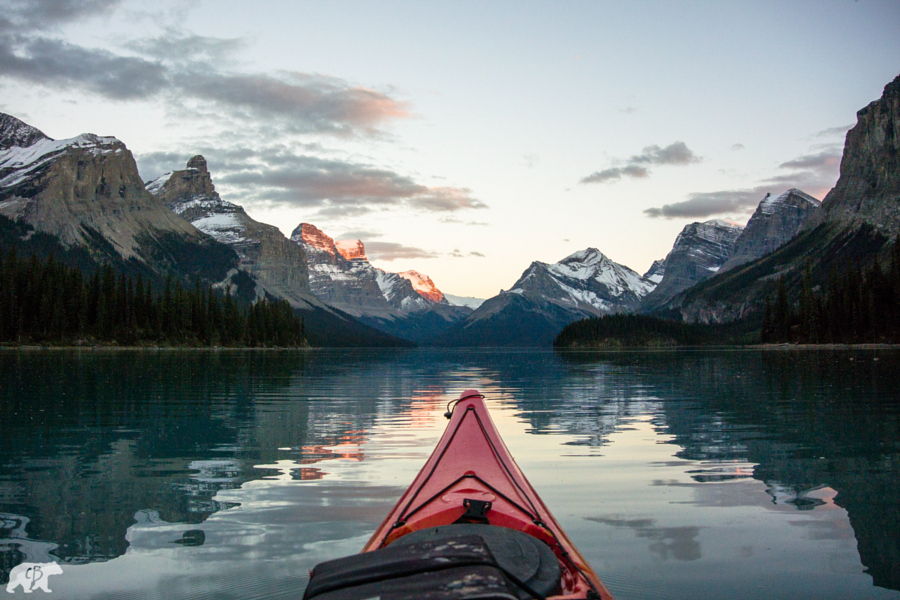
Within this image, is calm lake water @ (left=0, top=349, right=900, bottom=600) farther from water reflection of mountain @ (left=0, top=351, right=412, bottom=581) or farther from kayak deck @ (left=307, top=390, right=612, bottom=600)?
kayak deck @ (left=307, top=390, right=612, bottom=600)

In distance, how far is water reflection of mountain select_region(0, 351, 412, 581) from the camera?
32.1 ft

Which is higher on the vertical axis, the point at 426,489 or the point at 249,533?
the point at 426,489

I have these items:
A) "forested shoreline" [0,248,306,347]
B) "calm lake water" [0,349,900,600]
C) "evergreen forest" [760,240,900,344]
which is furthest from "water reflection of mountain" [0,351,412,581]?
"evergreen forest" [760,240,900,344]

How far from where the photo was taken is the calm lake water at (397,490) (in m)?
8.07

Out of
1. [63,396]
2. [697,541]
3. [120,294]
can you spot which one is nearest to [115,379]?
[63,396]

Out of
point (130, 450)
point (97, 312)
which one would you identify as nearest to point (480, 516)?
point (130, 450)

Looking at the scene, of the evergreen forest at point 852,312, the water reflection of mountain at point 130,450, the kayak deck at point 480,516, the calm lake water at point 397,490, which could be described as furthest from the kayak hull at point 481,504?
the evergreen forest at point 852,312

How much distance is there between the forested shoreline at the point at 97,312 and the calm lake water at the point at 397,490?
310 feet

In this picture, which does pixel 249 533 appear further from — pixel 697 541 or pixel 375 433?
pixel 375 433

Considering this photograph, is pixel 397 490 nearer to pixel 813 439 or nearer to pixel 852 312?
pixel 813 439

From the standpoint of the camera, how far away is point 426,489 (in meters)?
9.12

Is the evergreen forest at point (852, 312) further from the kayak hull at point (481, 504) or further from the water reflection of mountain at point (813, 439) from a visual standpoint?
the kayak hull at point (481, 504)

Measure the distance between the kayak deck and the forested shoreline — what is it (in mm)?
116103

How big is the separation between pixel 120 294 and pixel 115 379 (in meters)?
92.6
